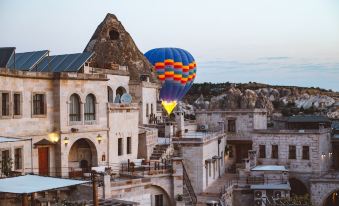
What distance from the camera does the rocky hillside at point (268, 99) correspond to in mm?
54812

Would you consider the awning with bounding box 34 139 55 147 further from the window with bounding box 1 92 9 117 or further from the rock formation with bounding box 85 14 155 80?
the rock formation with bounding box 85 14 155 80

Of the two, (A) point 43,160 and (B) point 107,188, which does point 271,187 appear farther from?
(A) point 43,160

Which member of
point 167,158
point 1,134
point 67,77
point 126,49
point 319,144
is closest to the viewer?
point 1,134

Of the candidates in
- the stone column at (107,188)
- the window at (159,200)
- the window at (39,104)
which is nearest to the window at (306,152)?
the window at (159,200)

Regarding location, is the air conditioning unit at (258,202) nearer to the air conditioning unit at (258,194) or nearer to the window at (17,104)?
the air conditioning unit at (258,194)

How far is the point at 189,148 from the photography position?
38.9m

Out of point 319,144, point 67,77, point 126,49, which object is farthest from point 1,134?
point 126,49

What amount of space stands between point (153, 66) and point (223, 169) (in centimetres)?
1392

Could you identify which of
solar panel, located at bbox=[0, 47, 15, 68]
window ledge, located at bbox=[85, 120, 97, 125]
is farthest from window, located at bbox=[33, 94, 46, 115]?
window ledge, located at bbox=[85, 120, 97, 125]

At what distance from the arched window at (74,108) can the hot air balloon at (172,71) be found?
21.8m

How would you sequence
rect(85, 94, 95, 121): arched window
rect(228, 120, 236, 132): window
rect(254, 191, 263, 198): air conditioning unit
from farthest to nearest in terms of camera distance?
rect(228, 120, 236, 132): window → rect(254, 191, 263, 198): air conditioning unit → rect(85, 94, 95, 121): arched window

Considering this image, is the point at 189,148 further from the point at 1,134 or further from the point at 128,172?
the point at 1,134

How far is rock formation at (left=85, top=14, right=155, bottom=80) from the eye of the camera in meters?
60.2

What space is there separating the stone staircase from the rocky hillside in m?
17.4
